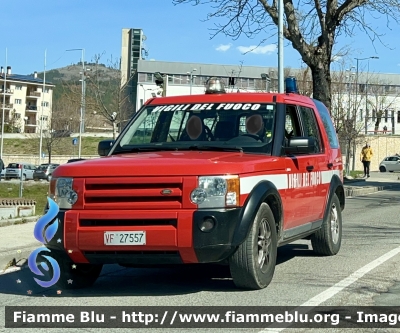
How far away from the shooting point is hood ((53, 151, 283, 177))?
6.51 metres

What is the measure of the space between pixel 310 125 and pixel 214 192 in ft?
9.81

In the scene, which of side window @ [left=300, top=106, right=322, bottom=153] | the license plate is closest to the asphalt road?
the license plate

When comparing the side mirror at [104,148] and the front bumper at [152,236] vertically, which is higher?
the side mirror at [104,148]

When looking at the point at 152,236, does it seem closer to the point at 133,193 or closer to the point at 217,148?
the point at 133,193

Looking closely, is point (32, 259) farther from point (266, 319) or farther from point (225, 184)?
point (266, 319)

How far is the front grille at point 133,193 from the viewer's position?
646 cm

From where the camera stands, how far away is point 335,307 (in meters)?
6.33

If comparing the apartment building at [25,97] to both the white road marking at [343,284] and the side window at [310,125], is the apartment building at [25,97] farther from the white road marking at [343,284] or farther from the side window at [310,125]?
the white road marking at [343,284]

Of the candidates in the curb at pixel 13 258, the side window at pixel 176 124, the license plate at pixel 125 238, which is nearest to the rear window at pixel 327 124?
the side window at pixel 176 124

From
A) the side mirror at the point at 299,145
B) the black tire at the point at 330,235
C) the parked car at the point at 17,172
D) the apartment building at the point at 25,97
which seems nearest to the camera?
the side mirror at the point at 299,145

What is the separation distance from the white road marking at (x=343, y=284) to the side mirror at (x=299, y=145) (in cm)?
141

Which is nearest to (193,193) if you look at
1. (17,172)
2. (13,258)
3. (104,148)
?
(104,148)

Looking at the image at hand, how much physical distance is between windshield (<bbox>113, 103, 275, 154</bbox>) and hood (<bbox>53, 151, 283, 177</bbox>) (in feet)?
1.69

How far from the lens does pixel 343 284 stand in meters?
7.43
